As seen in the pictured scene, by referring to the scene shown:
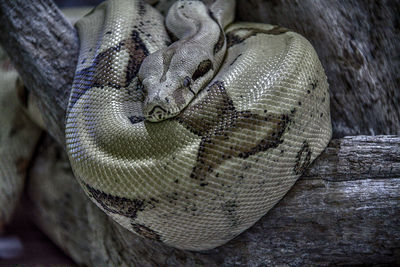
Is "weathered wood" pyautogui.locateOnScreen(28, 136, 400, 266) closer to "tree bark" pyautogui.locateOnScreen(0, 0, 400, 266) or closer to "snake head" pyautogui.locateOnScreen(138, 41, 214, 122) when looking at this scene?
"tree bark" pyautogui.locateOnScreen(0, 0, 400, 266)

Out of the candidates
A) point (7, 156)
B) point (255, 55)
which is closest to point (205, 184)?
point (255, 55)

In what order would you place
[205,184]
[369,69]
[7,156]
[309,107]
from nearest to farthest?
[205,184] < [309,107] < [369,69] < [7,156]

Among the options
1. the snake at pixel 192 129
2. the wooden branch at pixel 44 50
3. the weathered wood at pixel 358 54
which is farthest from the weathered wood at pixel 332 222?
the wooden branch at pixel 44 50

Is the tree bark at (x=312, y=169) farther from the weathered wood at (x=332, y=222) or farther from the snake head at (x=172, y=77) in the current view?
the snake head at (x=172, y=77)

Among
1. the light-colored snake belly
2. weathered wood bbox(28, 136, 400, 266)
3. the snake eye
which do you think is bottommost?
weathered wood bbox(28, 136, 400, 266)

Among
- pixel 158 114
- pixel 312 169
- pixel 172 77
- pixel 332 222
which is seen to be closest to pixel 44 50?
pixel 172 77

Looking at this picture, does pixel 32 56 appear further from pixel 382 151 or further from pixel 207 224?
pixel 382 151

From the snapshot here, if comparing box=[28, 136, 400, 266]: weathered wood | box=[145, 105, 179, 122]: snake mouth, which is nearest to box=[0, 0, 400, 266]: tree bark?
box=[28, 136, 400, 266]: weathered wood
